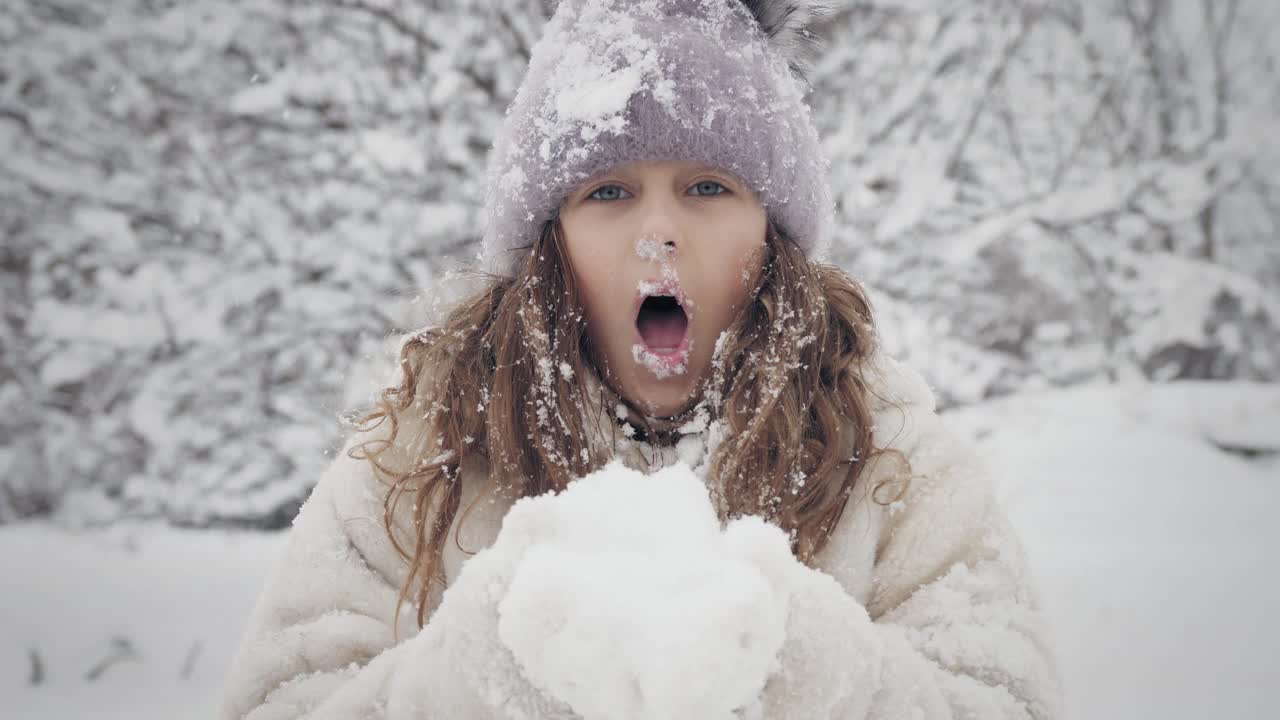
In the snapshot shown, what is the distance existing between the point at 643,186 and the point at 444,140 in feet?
10.4

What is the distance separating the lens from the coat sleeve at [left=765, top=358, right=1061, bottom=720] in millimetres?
806

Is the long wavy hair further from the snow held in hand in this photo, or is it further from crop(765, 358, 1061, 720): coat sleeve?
the snow held in hand

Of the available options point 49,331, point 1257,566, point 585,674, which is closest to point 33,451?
point 49,331

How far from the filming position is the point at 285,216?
4023 millimetres

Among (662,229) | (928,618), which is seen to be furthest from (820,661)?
(662,229)

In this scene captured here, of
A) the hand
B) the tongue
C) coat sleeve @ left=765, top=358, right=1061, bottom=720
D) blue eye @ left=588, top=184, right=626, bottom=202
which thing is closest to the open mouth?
the tongue

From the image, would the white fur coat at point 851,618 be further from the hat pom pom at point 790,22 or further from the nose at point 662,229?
the hat pom pom at point 790,22

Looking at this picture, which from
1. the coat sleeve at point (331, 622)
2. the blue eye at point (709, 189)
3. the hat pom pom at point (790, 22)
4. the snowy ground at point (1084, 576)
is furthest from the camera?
the snowy ground at point (1084, 576)

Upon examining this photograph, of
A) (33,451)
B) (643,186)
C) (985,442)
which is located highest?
(643,186)

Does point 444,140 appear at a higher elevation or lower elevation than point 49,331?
higher

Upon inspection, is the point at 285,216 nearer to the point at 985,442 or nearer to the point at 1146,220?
the point at 985,442

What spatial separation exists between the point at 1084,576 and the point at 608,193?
263 centimetres

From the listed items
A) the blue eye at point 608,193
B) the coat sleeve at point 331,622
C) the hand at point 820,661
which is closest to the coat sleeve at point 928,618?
the hand at point 820,661

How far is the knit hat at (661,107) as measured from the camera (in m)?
1.25
